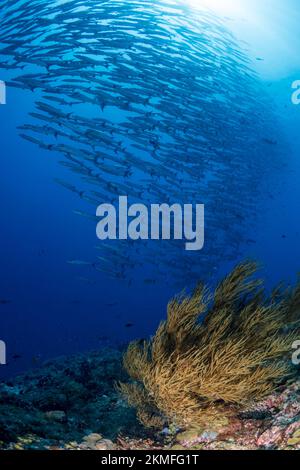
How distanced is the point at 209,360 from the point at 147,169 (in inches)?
336

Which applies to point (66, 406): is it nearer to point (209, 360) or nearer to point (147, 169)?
point (209, 360)

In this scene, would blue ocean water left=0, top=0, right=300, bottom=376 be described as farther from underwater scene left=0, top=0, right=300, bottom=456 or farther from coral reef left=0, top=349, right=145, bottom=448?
coral reef left=0, top=349, right=145, bottom=448

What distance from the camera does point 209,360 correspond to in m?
3.75

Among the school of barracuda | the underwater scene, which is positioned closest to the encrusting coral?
the underwater scene

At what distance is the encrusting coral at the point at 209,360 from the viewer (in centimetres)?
359

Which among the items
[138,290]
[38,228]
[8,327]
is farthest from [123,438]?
[38,228]

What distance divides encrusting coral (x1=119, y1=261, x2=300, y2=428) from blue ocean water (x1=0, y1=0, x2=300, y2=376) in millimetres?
5660

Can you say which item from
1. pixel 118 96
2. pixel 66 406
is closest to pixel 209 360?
pixel 66 406

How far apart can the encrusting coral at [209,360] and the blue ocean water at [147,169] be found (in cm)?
566

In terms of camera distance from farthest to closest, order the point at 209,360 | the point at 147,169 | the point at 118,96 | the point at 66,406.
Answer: the point at 147,169, the point at 118,96, the point at 66,406, the point at 209,360

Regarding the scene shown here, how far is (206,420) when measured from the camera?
3658 millimetres

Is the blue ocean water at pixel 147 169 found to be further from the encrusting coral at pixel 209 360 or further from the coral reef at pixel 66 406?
the encrusting coral at pixel 209 360

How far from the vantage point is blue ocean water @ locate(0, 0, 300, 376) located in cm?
1153
